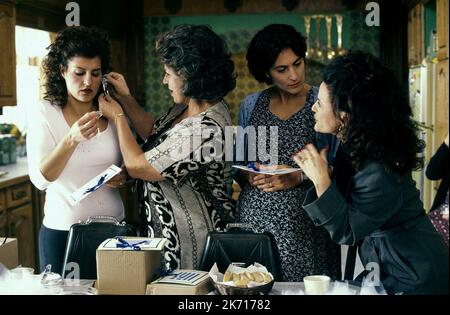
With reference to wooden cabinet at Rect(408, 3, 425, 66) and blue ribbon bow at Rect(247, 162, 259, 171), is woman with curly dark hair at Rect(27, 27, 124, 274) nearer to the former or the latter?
blue ribbon bow at Rect(247, 162, 259, 171)

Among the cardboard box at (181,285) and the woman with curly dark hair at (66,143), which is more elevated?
the woman with curly dark hair at (66,143)

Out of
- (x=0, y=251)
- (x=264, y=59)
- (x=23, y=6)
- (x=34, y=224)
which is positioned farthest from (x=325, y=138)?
(x=34, y=224)

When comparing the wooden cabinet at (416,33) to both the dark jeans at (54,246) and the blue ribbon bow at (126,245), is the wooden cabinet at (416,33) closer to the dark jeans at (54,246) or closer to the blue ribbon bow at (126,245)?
the blue ribbon bow at (126,245)

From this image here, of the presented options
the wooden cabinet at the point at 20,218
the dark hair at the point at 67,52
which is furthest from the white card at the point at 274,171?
the wooden cabinet at the point at 20,218

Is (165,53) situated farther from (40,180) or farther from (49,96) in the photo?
(40,180)

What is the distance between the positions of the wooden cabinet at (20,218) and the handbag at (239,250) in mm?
1312

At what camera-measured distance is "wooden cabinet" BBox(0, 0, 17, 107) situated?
→ 7.94ft

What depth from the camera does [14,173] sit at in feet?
10.4

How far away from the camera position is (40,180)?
1.92 m

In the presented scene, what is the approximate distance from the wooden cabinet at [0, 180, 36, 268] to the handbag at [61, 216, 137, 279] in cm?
104

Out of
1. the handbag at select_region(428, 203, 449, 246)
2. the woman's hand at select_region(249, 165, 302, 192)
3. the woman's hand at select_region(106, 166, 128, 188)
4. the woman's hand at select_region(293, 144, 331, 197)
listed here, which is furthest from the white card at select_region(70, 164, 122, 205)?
the handbag at select_region(428, 203, 449, 246)

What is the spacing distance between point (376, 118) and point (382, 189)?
18cm

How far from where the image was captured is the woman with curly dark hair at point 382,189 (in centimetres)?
151

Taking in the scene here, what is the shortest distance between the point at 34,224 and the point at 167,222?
4.95ft
